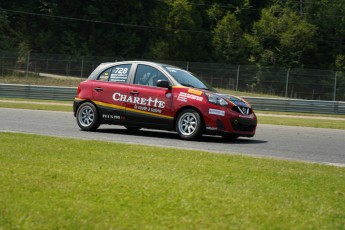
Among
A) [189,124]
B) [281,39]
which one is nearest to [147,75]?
[189,124]

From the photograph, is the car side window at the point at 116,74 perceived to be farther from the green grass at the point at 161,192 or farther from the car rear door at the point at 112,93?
the green grass at the point at 161,192

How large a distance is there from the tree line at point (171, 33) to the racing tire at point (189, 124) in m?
41.5

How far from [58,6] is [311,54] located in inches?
960

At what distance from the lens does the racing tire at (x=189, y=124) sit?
38.5 feet

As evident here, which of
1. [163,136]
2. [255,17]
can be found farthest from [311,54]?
[163,136]

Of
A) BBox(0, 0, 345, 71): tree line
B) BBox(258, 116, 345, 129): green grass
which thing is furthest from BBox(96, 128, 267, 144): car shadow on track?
BBox(0, 0, 345, 71): tree line

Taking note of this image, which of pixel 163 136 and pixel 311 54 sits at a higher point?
pixel 311 54

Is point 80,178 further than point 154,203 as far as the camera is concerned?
Yes

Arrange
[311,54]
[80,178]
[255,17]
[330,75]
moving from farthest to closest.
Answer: [255,17]
[311,54]
[330,75]
[80,178]

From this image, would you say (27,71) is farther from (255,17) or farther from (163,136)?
(255,17)

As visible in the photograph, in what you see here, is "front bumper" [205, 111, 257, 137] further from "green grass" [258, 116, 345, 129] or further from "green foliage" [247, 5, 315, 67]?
"green foliage" [247, 5, 315, 67]

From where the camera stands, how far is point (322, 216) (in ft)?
16.8

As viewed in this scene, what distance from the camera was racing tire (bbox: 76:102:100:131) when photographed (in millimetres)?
13078

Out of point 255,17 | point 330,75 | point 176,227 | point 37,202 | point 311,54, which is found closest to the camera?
point 176,227
